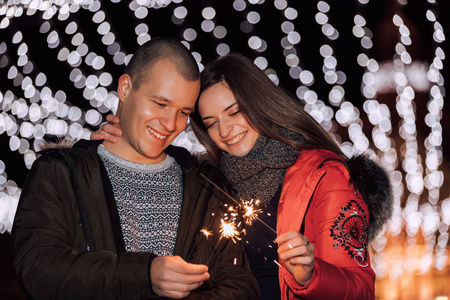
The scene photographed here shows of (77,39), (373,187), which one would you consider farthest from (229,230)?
(77,39)

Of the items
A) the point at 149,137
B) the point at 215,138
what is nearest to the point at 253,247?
the point at 215,138

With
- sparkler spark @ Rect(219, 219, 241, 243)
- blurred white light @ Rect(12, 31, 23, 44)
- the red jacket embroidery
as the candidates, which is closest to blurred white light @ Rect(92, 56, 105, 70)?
blurred white light @ Rect(12, 31, 23, 44)

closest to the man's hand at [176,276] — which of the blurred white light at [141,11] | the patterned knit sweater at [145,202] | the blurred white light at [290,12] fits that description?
the patterned knit sweater at [145,202]

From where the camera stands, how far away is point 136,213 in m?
2.20

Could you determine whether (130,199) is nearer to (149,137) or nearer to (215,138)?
(149,137)

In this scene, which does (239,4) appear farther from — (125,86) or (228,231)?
(228,231)

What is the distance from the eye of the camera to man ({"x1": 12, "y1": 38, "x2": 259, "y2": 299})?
1795 millimetres

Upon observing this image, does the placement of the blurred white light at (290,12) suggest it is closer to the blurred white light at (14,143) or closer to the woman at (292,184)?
the woman at (292,184)

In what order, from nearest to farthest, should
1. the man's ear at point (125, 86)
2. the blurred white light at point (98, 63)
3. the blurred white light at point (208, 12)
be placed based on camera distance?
the man's ear at point (125, 86), the blurred white light at point (208, 12), the blurred white light at point (98, 63)

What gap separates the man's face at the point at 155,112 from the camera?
224 centimetres

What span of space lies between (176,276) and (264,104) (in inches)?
48.1

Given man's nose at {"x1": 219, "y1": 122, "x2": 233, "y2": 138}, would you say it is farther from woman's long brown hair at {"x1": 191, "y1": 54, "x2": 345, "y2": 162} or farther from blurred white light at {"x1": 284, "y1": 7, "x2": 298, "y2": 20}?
blurred white light at {"x1": 284, "y1": 7, "x2": 298, "y2": 20}

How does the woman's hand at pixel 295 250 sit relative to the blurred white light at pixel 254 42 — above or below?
below

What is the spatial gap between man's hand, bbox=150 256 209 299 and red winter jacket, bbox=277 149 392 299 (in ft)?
1.69
